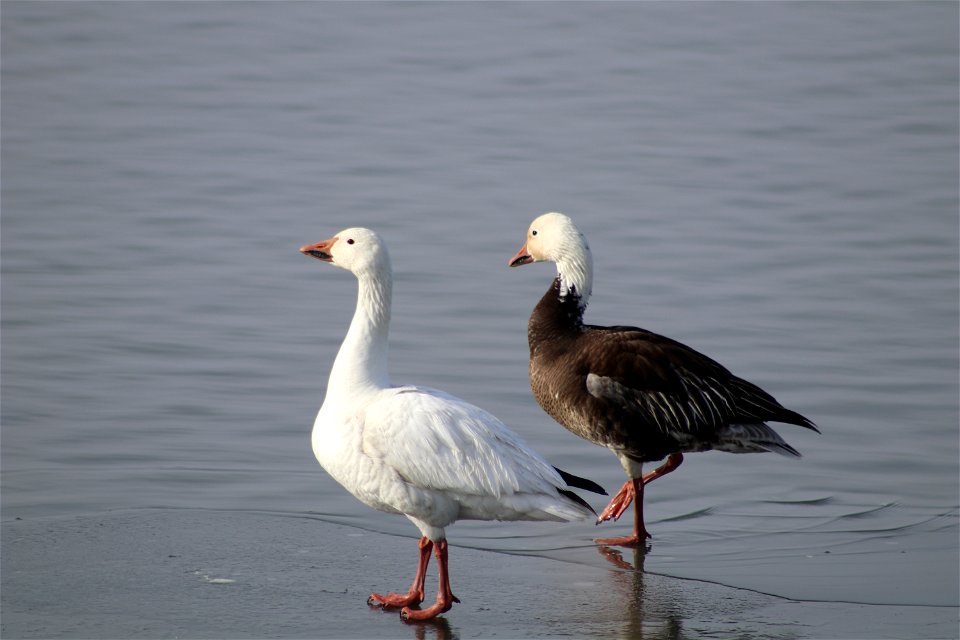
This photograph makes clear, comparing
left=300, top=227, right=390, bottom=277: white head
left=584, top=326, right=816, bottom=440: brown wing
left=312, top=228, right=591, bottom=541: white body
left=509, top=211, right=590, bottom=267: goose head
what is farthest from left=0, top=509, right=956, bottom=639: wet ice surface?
A: left=509, top=211, right=590, bottom=267: goose head

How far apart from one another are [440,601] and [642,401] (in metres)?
2.11

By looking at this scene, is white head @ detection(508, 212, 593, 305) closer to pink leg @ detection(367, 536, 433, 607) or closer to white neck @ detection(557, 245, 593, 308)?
white neck @ detection(557, 245, 593, 308)

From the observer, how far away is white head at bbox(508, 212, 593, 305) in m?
8.73

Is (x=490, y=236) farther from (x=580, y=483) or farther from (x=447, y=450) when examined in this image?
(x=447, y=450)

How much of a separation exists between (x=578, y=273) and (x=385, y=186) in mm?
7436

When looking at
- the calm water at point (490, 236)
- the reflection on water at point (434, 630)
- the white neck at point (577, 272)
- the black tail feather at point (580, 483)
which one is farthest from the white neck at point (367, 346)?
the white neck at point (577, 272)

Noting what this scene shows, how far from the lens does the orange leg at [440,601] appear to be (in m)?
6.45

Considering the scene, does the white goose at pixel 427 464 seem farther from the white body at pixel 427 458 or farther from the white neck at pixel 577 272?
the white neck at pixel 577 272

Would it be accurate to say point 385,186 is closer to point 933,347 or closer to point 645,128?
point 645,128

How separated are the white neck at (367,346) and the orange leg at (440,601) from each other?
870 mm

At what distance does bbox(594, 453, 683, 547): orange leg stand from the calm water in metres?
0.19

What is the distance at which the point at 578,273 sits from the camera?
8.73m

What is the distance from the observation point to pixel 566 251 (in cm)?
877

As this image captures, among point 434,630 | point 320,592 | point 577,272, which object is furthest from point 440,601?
point 577,272
